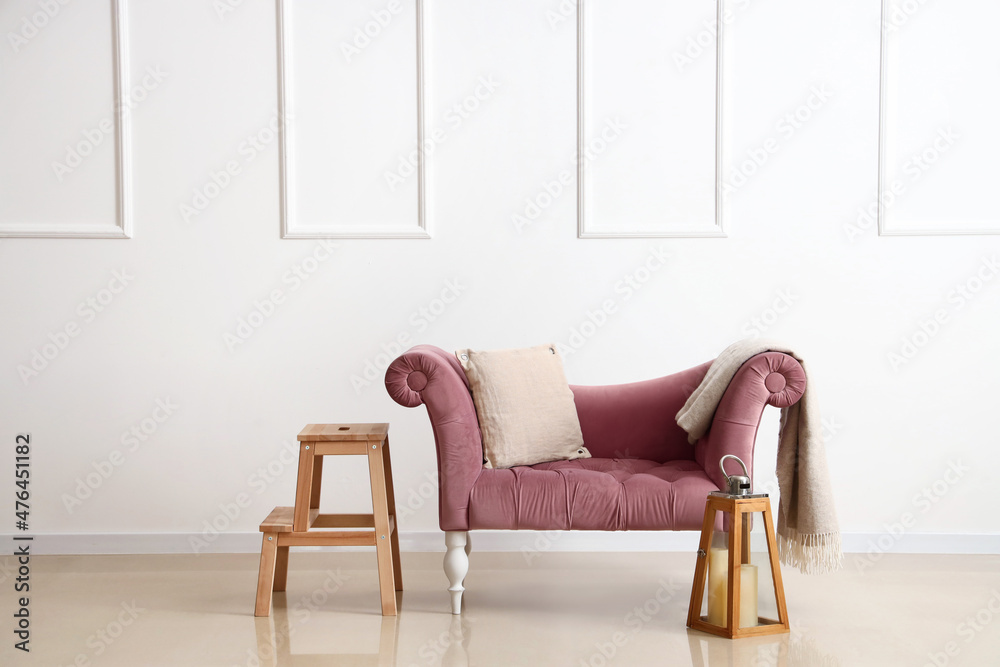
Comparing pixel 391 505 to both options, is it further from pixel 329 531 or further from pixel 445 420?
pixel 445 420

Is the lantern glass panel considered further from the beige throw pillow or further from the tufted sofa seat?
the beige throw pillow

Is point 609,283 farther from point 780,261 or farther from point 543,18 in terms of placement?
point 543,18

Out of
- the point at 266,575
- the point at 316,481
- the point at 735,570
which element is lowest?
the point at 266,575

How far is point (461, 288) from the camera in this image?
10.5 feet

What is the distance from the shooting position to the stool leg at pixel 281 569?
2613 mm

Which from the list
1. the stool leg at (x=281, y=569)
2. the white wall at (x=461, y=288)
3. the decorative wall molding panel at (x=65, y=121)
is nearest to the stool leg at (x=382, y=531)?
the stool leg at (x=281, y=569)

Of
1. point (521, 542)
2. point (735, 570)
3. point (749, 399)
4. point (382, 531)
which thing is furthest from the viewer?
point (521, 542)

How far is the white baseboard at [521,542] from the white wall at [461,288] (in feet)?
0.09

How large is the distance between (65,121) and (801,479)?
10.4ft

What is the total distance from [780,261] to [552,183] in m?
1.02

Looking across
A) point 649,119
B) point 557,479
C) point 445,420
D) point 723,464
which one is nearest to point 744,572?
point 723,464

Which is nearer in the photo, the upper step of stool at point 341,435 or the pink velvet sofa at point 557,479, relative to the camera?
the pink velvet sofa at point 557,479

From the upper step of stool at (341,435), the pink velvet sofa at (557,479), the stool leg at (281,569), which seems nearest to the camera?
the pink velvet sofa at (557,479)

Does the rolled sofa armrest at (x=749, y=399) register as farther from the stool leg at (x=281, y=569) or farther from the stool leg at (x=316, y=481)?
the stool leg at (x=281, y=569)
